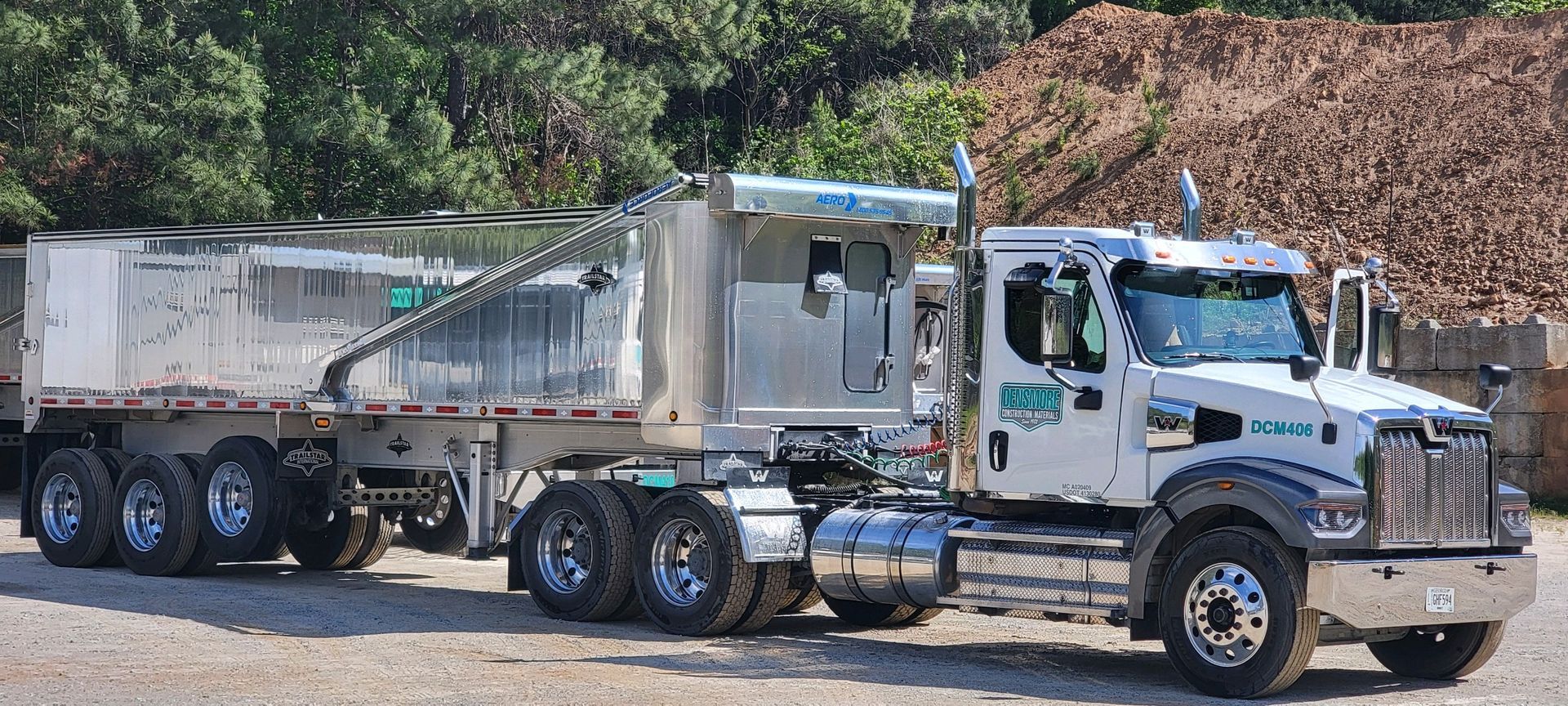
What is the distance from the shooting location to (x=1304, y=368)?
9.60 meters

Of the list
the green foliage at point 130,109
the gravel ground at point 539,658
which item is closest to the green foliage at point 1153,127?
the green foliage at point 130,109

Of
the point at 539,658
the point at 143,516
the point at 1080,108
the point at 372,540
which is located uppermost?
the point at 1080,108

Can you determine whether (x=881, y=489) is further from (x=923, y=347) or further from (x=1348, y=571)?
(x=1348, y=571)

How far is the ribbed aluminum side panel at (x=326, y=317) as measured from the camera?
1309cm

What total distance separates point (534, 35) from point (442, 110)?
223 centimetres

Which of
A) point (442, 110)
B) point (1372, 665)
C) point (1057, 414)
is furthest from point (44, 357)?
point (442, 110)

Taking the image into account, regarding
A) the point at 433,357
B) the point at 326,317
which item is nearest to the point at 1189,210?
the point at 433,357

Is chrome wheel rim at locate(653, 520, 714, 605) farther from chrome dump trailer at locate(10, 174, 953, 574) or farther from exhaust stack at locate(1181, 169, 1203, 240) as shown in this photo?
exhaust stack at locate(1181, 169, 1203, 240)

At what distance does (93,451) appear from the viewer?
1720 centimetres

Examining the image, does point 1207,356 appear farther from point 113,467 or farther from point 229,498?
point 113,467

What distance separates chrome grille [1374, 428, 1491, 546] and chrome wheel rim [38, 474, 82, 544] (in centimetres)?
1241

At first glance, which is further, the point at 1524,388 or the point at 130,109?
the point at 130,109

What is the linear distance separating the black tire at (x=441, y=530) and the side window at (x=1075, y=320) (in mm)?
8512

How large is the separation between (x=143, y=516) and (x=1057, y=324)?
984 cm
